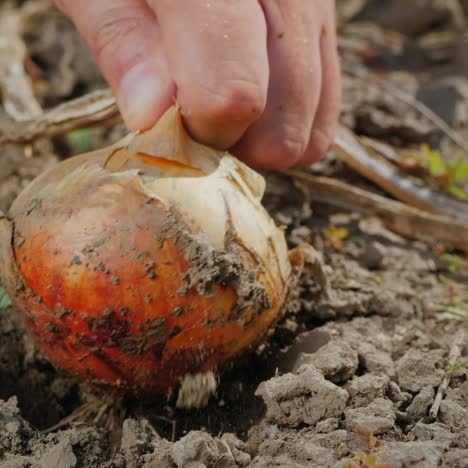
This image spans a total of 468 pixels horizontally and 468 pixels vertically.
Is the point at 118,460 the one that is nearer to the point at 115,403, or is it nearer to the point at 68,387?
the point at 115,403

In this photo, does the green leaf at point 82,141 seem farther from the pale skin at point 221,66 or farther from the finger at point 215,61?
the finger at point 215,61

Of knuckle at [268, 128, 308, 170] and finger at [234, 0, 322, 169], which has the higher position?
finger at [234, 0, 322, 169]

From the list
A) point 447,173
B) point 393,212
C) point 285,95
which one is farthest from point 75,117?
point 447,173

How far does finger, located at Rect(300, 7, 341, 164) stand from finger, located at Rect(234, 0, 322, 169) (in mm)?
201

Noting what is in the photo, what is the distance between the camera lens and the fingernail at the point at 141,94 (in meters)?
1.71

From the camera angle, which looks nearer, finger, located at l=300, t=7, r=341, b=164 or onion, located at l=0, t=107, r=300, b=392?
onion, located at l=0, t=107, r=300, b=392

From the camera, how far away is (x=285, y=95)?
6.31 ft

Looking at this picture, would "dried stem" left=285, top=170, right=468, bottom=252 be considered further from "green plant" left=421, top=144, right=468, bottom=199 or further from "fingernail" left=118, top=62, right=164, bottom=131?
"fingernail" left=118, top=62, right=164, bottom=131

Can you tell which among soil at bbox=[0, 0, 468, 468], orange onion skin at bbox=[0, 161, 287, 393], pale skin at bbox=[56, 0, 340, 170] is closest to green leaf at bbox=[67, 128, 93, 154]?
soil at bbox=[0, 0, 468, 468]

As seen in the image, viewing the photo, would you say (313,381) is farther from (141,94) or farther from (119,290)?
(141,94)

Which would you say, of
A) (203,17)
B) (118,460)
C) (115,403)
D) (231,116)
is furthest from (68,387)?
(203,17)

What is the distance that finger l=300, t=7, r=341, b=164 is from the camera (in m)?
2.20

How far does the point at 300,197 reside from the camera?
2.57 m

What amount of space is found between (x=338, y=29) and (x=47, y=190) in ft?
10.0
